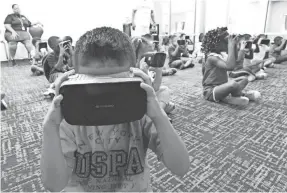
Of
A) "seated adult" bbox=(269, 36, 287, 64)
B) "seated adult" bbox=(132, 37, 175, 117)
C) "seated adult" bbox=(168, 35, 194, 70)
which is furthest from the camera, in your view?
"seated adult" bbox=(269, 36, 287, 64)

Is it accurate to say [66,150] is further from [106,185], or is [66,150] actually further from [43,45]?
[43,45]

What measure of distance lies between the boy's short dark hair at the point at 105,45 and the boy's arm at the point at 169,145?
0.55 ft

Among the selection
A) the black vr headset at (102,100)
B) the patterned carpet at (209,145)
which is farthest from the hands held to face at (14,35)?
the black vr headset at (102,100)

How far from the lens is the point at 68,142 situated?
1.82 ft

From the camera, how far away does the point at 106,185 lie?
0.57m

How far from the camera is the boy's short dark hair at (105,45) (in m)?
0.50

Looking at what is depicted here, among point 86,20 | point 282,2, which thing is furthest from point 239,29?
point 86,20

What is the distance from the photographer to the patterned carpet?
97 centimetres

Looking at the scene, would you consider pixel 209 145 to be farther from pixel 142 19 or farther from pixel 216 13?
pixel 216 13

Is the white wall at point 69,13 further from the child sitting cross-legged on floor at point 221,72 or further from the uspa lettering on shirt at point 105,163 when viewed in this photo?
the uspa lettering on shirt at point 105,163

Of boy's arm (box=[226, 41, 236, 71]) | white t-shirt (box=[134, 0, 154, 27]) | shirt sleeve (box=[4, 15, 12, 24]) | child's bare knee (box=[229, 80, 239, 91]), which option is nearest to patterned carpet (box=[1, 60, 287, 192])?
child's bare knee (box=[229, 80, 239, 91])

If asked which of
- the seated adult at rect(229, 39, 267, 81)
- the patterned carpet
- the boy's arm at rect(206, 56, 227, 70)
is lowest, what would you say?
the patterned carpet

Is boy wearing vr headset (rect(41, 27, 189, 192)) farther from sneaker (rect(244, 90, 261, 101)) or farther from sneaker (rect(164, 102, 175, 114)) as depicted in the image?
sneaker (rect(244, 90, 261, 101))

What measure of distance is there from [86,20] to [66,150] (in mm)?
5818
